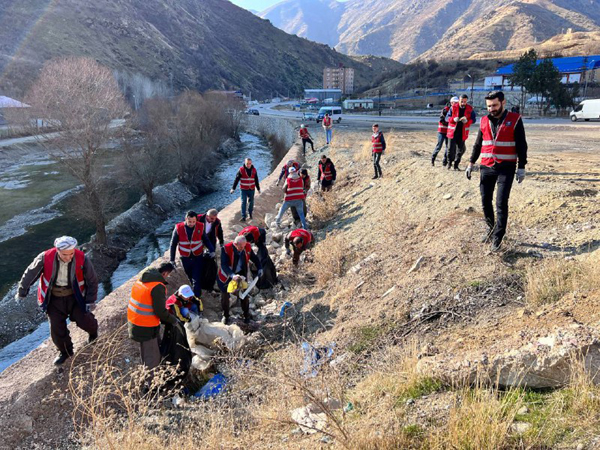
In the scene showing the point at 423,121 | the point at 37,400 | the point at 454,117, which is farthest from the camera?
the point at 423,121

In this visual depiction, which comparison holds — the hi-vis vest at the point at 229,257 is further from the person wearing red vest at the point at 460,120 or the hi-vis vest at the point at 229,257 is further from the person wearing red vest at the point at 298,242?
the person wearing red vest at the point at 460,120

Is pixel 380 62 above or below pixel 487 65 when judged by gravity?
above

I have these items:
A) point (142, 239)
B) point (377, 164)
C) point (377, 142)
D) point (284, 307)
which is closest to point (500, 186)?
point (284, 307)

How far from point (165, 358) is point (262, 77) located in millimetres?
114637

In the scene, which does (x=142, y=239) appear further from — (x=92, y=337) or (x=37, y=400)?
(x=37, y=400)

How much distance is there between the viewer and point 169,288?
6.36m

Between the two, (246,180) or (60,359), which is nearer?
(60,359)

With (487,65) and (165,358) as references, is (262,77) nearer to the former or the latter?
(487,65)

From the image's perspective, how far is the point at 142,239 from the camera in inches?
724

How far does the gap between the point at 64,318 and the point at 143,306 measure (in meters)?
1.01

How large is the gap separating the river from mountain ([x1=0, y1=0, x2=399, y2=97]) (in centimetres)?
3206

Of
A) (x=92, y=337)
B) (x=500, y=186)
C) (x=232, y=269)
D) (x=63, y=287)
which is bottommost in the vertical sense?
(x=92, y=337)

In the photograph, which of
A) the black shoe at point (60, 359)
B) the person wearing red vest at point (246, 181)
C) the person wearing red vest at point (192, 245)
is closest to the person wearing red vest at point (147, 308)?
the black shoe at point (60, 359)

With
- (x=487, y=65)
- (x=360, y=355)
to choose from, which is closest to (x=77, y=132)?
(x=360, y=355)
